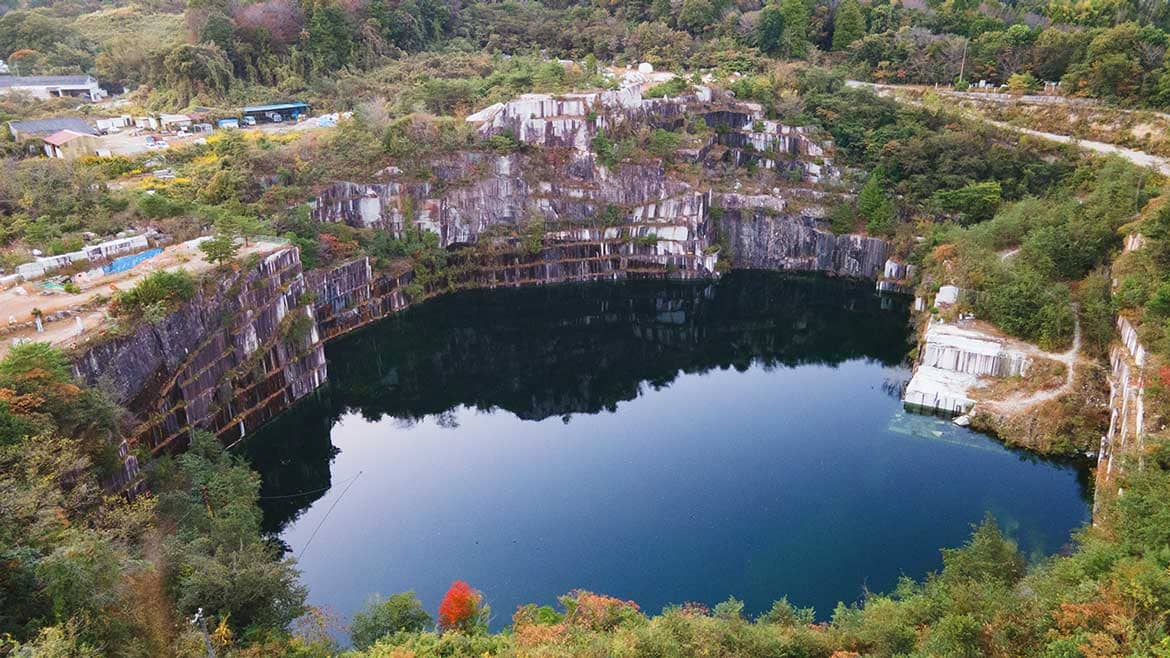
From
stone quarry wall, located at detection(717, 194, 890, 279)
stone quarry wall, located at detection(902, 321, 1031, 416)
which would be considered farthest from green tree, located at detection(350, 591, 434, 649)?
stone quarry wall, located at detection(717, 194, 890, 279)

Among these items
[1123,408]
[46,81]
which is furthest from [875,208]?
[46,81]

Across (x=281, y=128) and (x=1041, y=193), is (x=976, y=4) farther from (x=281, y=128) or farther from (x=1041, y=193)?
(x=281, y=128)

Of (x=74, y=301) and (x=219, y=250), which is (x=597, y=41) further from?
(x=74, y=301)

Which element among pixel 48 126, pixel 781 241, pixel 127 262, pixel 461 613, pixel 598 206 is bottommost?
pixel 461 613

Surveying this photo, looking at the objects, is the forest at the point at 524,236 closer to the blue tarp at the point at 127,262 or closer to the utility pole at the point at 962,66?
the utility pole at the point at 962,66

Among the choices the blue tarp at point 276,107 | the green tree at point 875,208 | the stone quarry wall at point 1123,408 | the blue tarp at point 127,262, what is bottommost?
the stone quarry wall at point 1123,408

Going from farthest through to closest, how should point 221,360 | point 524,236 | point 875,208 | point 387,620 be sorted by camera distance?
1. point 875,208
2. point 524,236
3. point 221,360
4. point 387,620

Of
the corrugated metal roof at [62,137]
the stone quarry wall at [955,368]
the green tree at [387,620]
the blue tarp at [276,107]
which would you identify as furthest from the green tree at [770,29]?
the green tree at [387,620]
